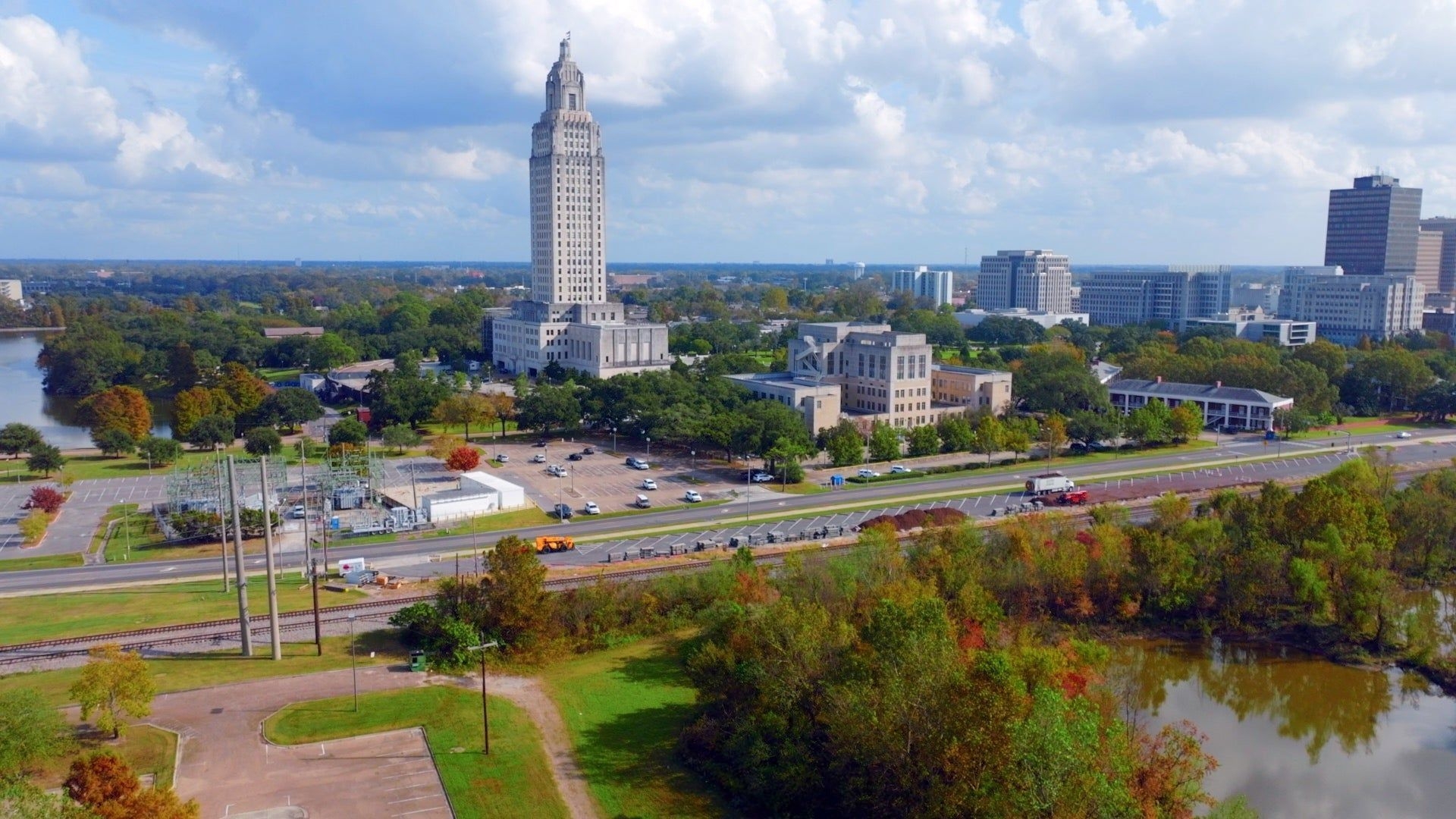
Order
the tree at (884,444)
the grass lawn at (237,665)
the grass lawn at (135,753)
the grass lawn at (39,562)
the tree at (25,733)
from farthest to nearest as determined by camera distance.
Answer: the tree at (884,444)
the grass lawn at (39,562)
the grass lawn at (237,665)
the grass lawn at (135,753)
the tree at (25,733)

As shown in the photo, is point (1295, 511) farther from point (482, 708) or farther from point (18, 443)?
point (18, 443)

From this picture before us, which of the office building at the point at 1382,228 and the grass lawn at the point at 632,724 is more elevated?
the office building at the point at 1382,228

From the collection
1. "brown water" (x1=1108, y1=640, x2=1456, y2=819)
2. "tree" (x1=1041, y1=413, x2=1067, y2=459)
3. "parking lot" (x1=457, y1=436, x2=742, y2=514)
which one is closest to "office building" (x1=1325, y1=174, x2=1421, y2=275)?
"tree" (x1=1041, y1=413, x2=1067, y2=459)

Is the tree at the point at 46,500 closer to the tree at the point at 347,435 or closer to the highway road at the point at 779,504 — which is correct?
the highway road at the point at 779,504

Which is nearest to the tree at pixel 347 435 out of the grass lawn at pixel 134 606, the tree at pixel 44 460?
the tree at pixel 44 460

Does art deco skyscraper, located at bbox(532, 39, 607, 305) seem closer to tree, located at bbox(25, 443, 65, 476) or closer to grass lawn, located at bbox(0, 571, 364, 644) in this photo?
tree, located at bbox(25, 443, 65, 476)

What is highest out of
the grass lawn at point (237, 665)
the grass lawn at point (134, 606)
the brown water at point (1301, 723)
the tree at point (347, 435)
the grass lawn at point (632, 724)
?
the tree at point (347, 435)

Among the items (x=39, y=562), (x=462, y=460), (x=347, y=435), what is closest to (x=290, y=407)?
(x=347, y=435)
